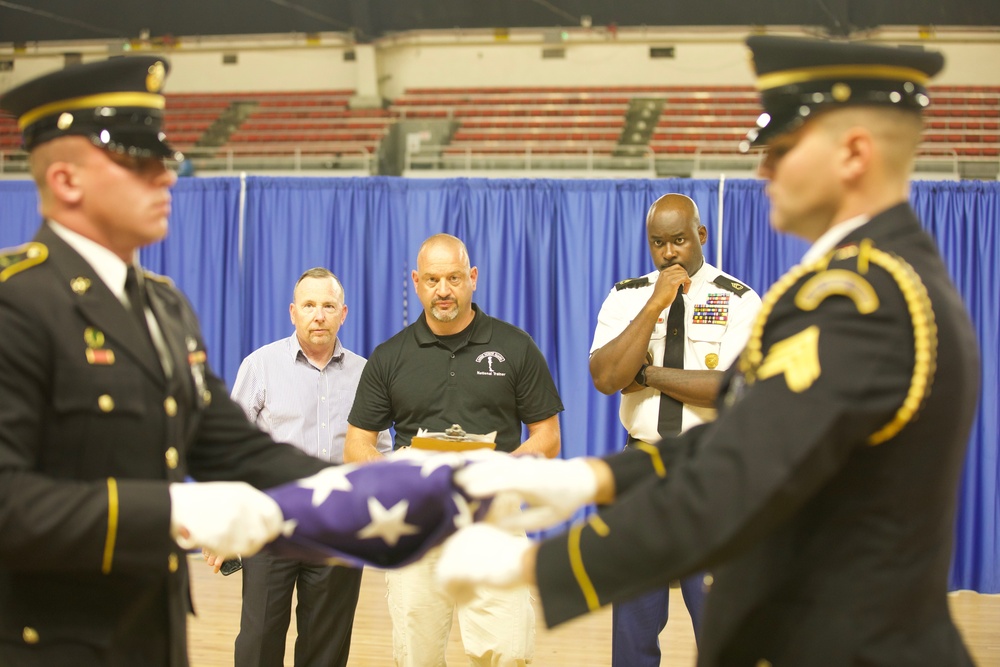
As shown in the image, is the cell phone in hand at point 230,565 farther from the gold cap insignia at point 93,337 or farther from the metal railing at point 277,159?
the metal railing at point 277,159

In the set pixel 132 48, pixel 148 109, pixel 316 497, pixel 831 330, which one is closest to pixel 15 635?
pixel 316 497

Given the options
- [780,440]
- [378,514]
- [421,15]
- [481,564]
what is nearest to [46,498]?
[378,514]

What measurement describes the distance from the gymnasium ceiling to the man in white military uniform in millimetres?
10653

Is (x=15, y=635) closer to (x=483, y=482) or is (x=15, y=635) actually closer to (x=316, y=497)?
(x=316, y=497)

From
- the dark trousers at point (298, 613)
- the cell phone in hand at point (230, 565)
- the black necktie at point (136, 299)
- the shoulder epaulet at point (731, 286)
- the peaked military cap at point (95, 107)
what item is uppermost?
the peaked military cap at point (95, 107)

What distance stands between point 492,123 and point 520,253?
598 cm

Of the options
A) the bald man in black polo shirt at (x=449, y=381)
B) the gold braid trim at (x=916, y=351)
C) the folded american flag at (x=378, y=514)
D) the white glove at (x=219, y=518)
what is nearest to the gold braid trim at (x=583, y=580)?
the folded american flag at (x=378, y=514)

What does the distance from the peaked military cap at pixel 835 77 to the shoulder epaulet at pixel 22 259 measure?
1233 mm

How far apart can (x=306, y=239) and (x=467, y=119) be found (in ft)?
19.5

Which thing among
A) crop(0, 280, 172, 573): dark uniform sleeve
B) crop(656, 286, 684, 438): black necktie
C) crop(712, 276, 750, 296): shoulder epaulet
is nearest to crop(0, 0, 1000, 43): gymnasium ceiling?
crop(712, 276, 750, 296): shoulder epaulet

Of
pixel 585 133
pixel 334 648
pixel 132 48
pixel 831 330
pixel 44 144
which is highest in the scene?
pixel 132 48

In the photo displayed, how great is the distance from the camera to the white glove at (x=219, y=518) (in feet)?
5.24

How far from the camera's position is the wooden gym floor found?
4883 millimetres

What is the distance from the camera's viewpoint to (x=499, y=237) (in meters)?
7.34
